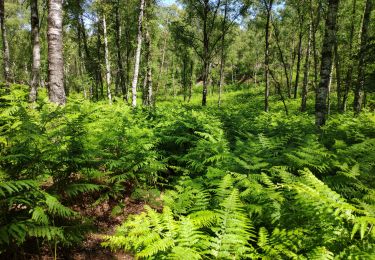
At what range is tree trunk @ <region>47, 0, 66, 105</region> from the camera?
23.0ft

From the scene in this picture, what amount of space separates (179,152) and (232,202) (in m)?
4.80

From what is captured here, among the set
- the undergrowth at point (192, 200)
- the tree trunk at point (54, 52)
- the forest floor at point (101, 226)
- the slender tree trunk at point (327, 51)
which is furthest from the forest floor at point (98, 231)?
the slender tree trunk at point (327, 51)

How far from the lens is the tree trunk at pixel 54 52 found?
23.0ft

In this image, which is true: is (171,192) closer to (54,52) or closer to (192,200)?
(192,200)

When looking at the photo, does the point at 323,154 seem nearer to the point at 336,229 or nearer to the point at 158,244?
the point at 336,229

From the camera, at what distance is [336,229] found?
2.91 m

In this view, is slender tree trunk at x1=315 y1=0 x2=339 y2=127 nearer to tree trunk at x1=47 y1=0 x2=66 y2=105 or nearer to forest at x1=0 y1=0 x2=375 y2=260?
forest at x1=0 y1=0 x2=375 y2=260

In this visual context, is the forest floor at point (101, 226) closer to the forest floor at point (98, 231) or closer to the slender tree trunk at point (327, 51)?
the forest floor at point (98, 231)

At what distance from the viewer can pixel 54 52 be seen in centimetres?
702

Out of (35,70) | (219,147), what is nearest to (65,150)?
(219,147)

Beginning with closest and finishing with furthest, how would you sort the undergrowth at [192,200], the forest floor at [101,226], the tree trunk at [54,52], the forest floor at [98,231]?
the undergrowth at [192,200], the forest floor at [98,231], the forest floor at [101,226], the tree trunk at [54,52]

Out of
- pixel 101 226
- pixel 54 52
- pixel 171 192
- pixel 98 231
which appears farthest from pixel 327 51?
pixel 98 231

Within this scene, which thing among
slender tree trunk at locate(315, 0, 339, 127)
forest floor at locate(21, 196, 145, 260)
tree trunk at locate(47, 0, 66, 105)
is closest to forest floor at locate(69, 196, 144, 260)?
forest floor at locate(21, 196, 145, 260)

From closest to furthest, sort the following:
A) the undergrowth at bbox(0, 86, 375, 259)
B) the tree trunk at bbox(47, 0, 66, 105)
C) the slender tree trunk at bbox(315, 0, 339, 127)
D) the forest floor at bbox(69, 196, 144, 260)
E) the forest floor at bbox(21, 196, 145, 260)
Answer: the undergrowth at bbox(0, 86, 375, 259) < the forest floor at bbox(21, 196, 145, 260) < the forest floor at bbox(69, 196, 144, 260) < the tree trunk at bbox(47, 0, 66, 105) < the slender tree trunk at bbox(315, 0, 339, 127)
